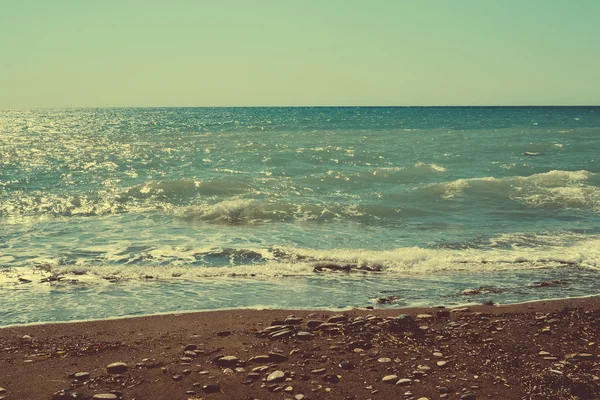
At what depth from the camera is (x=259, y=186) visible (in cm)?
2458

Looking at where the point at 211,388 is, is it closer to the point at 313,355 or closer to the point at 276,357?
the point at 276,357

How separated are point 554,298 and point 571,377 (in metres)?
3.86

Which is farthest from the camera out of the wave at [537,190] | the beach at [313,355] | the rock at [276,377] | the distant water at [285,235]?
the wave at [537,190]

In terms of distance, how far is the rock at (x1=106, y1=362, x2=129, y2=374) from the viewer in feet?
20.1

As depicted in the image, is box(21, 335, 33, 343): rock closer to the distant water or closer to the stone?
the distant water

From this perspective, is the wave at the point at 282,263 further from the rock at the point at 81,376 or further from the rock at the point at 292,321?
the rock at the point at 81,376

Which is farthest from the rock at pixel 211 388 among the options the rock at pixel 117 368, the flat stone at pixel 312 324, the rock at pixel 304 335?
the flat stone at pixel 312 324

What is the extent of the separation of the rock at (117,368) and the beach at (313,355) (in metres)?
0.01

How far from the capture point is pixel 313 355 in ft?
21.3

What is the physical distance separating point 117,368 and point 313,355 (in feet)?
6.78

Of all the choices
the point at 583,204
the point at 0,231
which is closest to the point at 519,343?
the point at 0,231

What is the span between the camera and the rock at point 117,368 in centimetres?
613

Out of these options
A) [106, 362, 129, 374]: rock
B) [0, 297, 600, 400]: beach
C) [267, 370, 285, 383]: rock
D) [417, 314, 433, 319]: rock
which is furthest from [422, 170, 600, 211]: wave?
[106, 362, 129, 374]: rock

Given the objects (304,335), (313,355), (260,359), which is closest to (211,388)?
(260,359)
